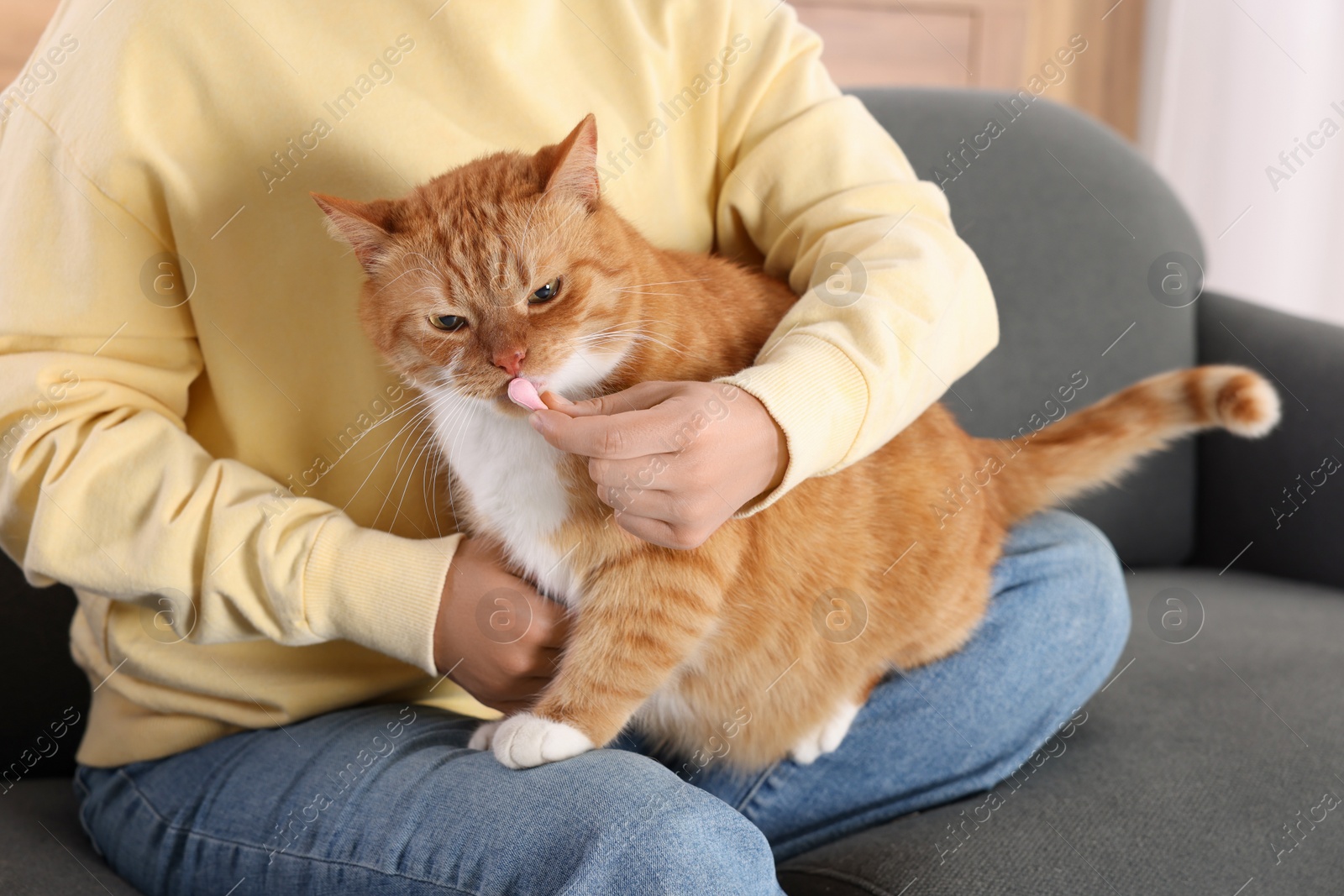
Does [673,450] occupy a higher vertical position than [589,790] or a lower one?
higher

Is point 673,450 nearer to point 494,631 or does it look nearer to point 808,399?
point 808,399

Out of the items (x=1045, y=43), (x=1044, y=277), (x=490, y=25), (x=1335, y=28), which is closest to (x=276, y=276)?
(x=490, y=25)

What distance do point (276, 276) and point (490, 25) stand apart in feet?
1.33

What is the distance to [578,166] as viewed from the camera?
1.05m

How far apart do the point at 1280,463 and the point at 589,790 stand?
1.63 metres

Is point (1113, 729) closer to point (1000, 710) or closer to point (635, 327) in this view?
point (1000, 710)

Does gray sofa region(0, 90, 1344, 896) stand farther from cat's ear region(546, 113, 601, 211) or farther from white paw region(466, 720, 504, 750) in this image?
cat's ear region(546, 113, 601, 211)

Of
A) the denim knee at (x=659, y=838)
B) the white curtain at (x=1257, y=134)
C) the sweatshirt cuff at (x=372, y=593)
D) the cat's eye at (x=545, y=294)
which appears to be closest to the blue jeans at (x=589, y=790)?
the denim knee at (x=659, y=838)

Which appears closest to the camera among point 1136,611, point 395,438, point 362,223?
point 362,223

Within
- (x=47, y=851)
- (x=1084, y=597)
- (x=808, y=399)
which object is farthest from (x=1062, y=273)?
(x=47, y=851)

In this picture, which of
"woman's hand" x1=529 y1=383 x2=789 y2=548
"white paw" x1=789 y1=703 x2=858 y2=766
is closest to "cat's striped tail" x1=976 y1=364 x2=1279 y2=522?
"white paw" x1=789 y1=703 x2=858 y2=766

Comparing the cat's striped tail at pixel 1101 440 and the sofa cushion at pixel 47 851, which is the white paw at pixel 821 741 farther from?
the sofa cushion at pixel 47 851

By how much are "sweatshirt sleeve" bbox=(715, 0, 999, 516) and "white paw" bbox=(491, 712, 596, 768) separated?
315 mm

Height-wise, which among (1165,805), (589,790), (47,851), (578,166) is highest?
(578,166)
